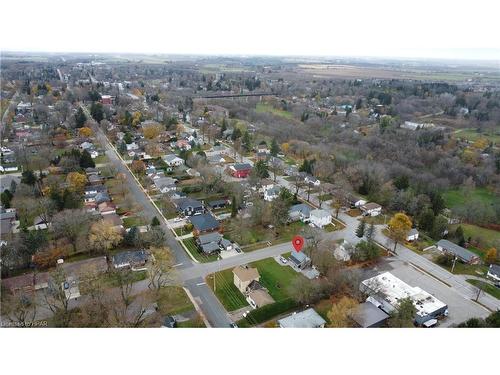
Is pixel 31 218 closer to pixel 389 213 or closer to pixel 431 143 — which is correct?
pixel 389 213

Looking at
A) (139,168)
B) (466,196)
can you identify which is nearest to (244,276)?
(139,168)

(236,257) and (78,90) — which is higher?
(78,90)

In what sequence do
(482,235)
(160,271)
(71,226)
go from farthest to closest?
(482,235)
(71,226)
(160,271)

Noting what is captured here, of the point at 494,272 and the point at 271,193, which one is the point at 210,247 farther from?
the point at 494,272

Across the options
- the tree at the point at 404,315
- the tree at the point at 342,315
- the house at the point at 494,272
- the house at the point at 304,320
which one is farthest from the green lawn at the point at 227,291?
the house at the point at 494,272

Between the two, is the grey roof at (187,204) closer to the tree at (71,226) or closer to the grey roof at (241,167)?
the tree at (71,226)

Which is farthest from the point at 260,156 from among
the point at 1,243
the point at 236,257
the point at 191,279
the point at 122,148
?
the point at 1,243
